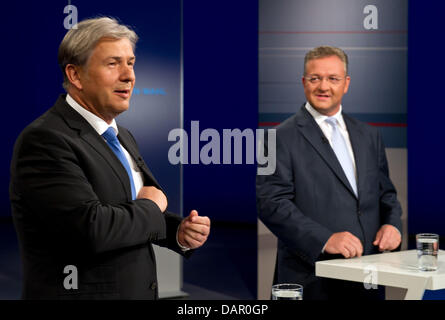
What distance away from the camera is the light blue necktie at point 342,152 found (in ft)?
11.4

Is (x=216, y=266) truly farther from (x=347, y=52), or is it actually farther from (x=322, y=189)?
(x=322, y=189)

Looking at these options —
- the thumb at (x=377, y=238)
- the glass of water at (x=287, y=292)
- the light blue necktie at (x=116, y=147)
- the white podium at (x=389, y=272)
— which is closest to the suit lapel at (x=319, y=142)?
the thumb at (x=377, y=238)

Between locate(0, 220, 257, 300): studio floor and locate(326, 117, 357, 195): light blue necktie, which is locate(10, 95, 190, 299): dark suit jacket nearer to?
locate(326, 117, 357, 195): light blue necktie

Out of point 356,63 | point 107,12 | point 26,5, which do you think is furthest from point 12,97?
point 356,63

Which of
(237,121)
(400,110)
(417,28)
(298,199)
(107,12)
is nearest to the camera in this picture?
(298,199)

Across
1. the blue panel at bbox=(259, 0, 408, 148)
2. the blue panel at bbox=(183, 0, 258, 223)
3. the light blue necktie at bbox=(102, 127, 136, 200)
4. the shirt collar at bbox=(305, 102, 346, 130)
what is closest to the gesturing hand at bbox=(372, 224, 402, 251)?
the shirt collar at bbox=(305, 102, 346, 130)

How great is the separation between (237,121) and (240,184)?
2.81ft

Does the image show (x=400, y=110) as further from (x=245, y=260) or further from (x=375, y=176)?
(x=245, y=260)

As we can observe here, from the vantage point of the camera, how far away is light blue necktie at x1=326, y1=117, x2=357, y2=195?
136 inches

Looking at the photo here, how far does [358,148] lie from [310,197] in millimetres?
332

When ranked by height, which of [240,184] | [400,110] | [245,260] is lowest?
[245,260]

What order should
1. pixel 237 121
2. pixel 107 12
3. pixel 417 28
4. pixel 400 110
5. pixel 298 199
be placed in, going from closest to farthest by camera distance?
1. pixel 298 199
2. pixel 400 110
3. pixel 107 12
4. pixel 417 28
5. pixel 237 121

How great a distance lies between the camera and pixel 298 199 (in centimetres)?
344

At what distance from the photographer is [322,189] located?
3408 millimetres
